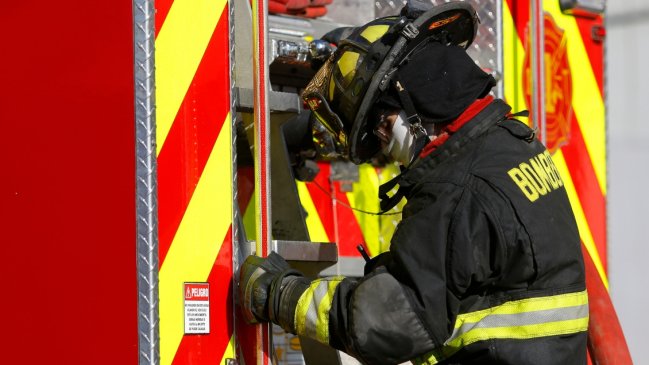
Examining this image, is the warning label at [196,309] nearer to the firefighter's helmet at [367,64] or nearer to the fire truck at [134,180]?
the fire truck at [134,180]

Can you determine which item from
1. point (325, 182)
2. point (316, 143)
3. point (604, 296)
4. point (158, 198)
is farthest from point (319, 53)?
point (604, 296)

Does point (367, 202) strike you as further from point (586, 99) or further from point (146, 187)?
point (146, 187)

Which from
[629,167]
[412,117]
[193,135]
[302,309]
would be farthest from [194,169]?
[629,167]

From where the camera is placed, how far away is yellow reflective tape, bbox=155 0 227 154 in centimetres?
254

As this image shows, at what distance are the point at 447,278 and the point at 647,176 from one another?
1.38 metres

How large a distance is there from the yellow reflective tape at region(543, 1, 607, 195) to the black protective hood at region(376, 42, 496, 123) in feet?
3.68

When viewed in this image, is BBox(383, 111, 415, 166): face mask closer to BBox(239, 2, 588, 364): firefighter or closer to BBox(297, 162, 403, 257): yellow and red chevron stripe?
BBox(239, 2, 588, 364): firefighter

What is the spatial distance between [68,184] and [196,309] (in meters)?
0.39

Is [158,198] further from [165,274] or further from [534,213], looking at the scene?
[534,213]

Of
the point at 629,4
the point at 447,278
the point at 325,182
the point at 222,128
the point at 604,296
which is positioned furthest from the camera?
the point at 629,4

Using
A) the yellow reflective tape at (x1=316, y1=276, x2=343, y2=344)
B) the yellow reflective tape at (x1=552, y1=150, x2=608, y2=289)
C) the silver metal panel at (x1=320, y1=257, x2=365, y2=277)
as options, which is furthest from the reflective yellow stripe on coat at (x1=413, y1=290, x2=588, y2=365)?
the yellow reflective tape at (x1=552, y1=150, x2=608, y2=289)

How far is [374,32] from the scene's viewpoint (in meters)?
2.70

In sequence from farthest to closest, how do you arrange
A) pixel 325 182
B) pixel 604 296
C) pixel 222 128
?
pixel 325 182
pixel 604 296
pixel 222 128

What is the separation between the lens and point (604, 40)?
3.72 m
